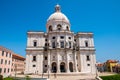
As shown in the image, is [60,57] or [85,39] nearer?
[60,57]

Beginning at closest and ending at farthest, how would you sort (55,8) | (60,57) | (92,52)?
(60,57)
(92,52)
(55,8)

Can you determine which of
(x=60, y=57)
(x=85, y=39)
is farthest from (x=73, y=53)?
(x=85, y=39)

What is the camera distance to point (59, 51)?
50500mm

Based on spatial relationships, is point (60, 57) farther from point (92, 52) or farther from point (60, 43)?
point (92, 52)

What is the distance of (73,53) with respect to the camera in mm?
51656

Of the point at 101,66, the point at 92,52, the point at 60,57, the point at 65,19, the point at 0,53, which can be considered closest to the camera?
the point at 0,53

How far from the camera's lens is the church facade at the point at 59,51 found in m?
50.4

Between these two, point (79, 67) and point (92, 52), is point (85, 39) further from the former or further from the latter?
point (79, 67)

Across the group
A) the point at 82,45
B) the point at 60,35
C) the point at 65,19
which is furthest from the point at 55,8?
the point at 82,45

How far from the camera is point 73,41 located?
181 feet

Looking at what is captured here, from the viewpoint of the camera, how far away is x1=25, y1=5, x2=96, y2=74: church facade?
50375mm

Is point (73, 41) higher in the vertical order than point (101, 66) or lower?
higher

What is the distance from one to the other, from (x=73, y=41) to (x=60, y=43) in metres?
5.64

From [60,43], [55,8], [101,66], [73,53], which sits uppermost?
[55,8]
